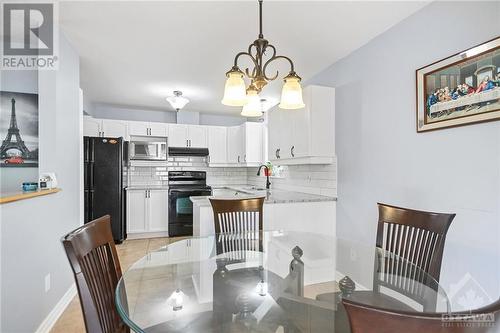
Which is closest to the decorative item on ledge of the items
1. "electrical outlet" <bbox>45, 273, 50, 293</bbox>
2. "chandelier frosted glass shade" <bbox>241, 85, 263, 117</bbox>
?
"electrical outlet" <bbox>45, 273, 50, 293</bbox>

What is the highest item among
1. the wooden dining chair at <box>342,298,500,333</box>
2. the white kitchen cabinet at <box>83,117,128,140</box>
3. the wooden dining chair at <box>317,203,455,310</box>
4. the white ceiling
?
the white ceiling

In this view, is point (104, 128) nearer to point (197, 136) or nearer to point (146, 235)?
point (197, 136)

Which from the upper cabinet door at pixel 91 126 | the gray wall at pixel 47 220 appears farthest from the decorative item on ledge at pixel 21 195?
the upper cabinet door at pixel 91 126

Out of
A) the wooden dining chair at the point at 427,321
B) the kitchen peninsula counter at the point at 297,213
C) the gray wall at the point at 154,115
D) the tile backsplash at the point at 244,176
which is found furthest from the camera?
the gray wall at the point at 154,115

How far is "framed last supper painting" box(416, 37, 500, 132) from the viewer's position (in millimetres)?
1552

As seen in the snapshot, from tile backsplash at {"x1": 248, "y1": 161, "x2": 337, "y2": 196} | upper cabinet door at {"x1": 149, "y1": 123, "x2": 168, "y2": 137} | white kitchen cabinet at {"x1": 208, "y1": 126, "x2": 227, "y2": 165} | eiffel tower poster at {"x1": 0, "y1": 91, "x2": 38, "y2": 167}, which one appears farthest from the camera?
white kitchen cabinet at {"x1": 208, "y1": 126, "x2": 227, "y2": 165}

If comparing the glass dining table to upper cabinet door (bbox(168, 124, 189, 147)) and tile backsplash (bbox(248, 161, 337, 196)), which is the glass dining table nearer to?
tile backsplash (bbox(248, 161, 337, 196))

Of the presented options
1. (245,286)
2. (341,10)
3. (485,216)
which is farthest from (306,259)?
(341,10)

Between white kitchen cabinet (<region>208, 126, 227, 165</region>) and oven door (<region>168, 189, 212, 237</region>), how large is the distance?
2.97 ft

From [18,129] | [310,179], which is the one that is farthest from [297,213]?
[18,129]

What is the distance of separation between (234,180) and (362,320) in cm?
522

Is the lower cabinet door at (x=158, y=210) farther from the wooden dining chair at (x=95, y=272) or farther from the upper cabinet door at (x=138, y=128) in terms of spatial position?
the wooden dining chair at (x=95, y=272)

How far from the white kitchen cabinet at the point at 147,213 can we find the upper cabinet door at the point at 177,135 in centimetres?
97

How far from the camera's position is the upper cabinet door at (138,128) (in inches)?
181
